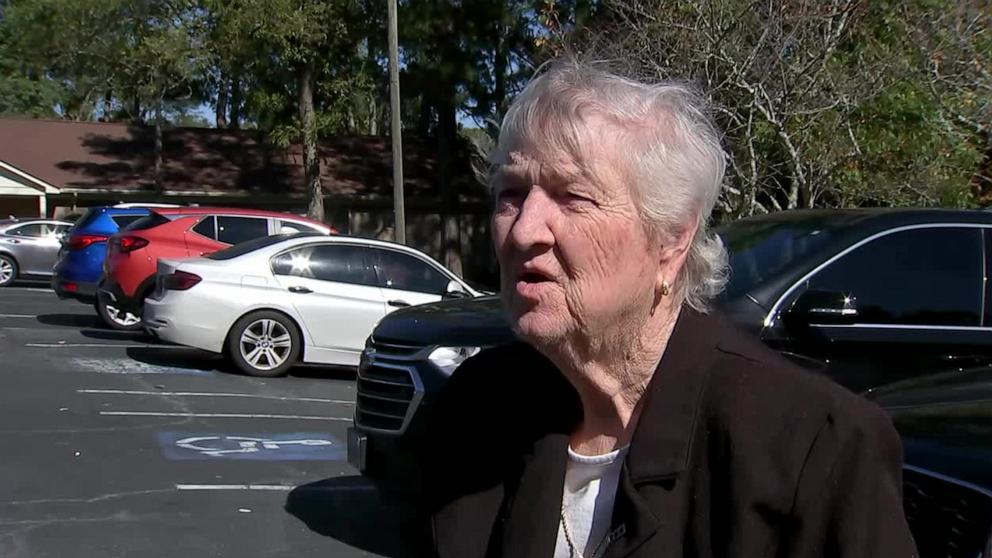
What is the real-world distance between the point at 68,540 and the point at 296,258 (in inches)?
280

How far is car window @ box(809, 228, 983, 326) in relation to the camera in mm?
6059

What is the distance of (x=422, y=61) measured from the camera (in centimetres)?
3044

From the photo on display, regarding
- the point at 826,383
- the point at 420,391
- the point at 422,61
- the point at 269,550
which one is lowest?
the point at 269,550

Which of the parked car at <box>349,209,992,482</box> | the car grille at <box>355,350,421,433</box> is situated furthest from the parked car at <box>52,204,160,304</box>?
the parked car at <box>349,209,992,482</box>

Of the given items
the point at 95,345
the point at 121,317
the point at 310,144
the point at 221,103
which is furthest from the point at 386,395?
the point at 221,103

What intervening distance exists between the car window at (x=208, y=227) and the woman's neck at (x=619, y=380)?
1447 cm

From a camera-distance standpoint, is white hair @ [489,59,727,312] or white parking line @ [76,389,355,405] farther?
white parking line @ [76,389,355,405]

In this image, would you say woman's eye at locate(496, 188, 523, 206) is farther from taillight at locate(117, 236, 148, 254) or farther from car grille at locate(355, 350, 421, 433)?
taillight at locate(117, 236, 148, 254)

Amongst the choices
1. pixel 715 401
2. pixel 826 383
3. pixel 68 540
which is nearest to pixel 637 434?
pixel 715 401

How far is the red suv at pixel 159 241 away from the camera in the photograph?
15.3 meters

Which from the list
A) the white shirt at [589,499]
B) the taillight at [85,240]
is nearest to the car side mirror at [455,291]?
the taillight at [85,240]

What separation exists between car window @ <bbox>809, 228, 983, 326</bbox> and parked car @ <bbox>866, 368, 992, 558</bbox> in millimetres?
2577

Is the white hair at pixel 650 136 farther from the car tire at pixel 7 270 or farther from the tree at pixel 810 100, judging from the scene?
the car tire at pixel 7 270

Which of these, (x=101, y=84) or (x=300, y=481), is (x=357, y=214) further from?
(x=300, y=481)
